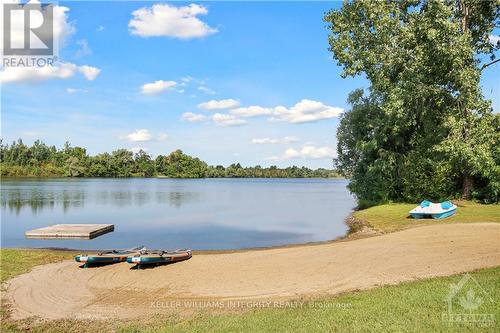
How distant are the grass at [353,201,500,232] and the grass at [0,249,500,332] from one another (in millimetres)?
12622

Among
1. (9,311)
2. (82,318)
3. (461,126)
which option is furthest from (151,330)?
(461,126)

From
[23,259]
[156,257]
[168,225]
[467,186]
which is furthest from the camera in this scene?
[168,225]

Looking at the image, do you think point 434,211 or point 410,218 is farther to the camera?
point 410,218

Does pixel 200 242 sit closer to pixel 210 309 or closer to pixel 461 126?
pixel 210 309

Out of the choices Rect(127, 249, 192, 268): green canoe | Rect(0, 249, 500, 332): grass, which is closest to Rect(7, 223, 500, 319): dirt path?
Rect(127, 249, 192, 268): green canoe

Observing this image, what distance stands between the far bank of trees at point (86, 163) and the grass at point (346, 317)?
13803cm

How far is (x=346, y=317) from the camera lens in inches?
326

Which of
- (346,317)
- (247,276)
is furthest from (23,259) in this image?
(346,317)

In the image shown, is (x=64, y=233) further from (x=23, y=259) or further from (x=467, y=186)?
(x=467, y=186)

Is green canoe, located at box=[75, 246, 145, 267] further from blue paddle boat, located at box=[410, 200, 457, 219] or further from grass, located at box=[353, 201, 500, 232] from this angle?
blue paddle boat, located at box=[410, 200, 457, 219]

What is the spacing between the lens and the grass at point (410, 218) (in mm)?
23344

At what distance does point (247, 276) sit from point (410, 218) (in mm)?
15824

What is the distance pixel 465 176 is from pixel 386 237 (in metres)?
16.2

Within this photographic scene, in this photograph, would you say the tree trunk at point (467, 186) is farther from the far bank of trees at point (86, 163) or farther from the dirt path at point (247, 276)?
the far bank of trees at point (86, 163)
